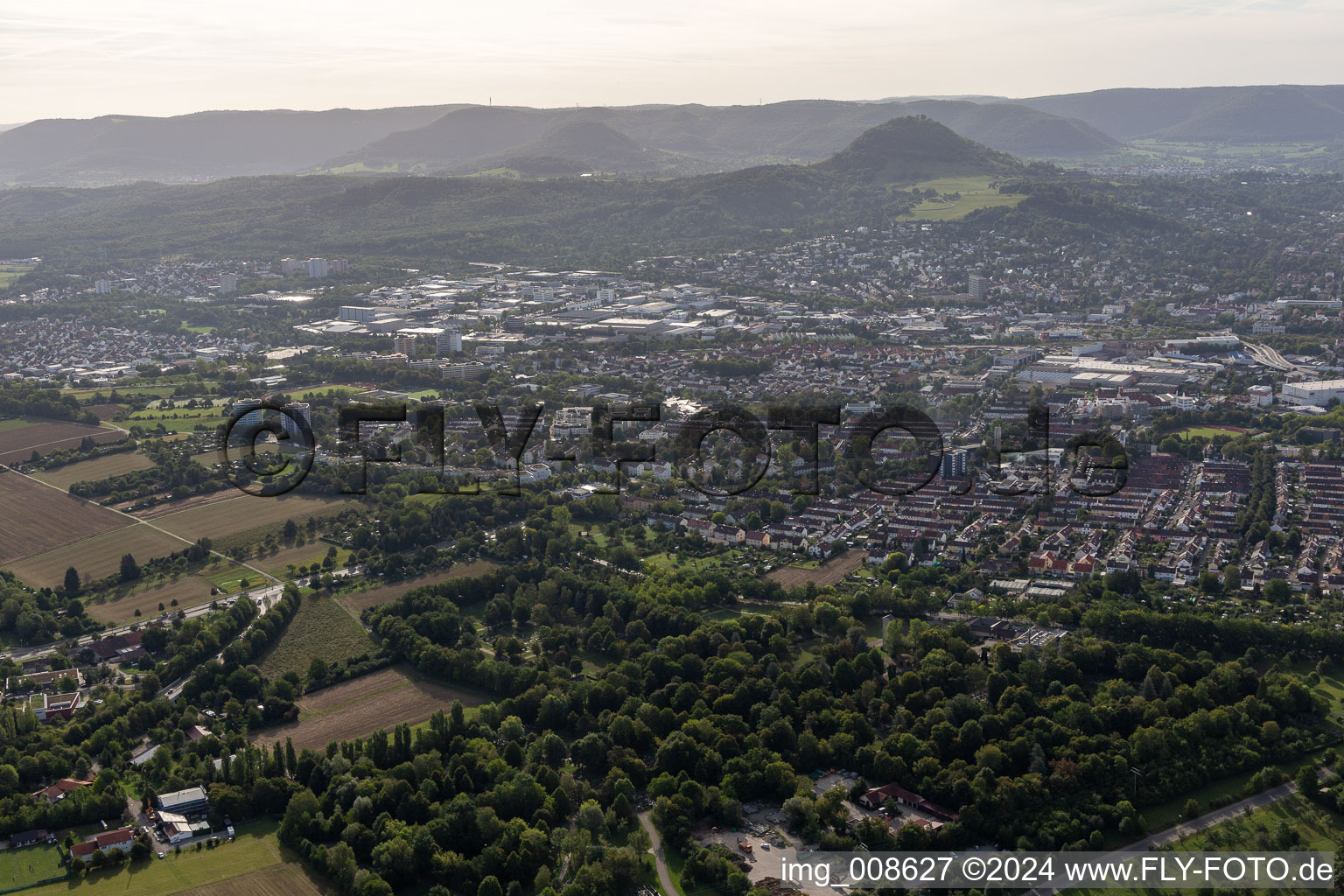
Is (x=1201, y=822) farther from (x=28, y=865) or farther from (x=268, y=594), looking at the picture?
(x=268, y=594)

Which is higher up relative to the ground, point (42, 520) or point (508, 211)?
point (508, 211)

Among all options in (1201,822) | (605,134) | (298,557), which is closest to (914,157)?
(605,134)

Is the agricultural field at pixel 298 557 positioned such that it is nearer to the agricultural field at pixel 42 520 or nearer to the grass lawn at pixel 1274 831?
the agricultural field at pixel 42 520

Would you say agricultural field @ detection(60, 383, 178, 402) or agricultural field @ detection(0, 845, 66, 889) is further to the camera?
agricultural field @ detection(60, 383, 178, 402)

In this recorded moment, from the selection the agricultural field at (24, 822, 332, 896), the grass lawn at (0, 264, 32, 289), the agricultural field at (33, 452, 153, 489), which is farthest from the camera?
the grass lawn at (0, 264, 32, 289)

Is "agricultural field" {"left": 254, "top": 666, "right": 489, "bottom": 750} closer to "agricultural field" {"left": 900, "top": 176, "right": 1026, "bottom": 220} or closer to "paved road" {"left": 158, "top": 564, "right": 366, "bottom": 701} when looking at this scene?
"paved road" {"left": 158, "top": 564, "right": 366, "bottom": 701}

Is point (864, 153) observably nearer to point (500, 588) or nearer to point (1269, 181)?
point (1269, 181)

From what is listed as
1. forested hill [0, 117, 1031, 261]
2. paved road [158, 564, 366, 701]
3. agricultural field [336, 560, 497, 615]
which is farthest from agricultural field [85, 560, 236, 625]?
forested hill [0, 117, 1031, 261]
